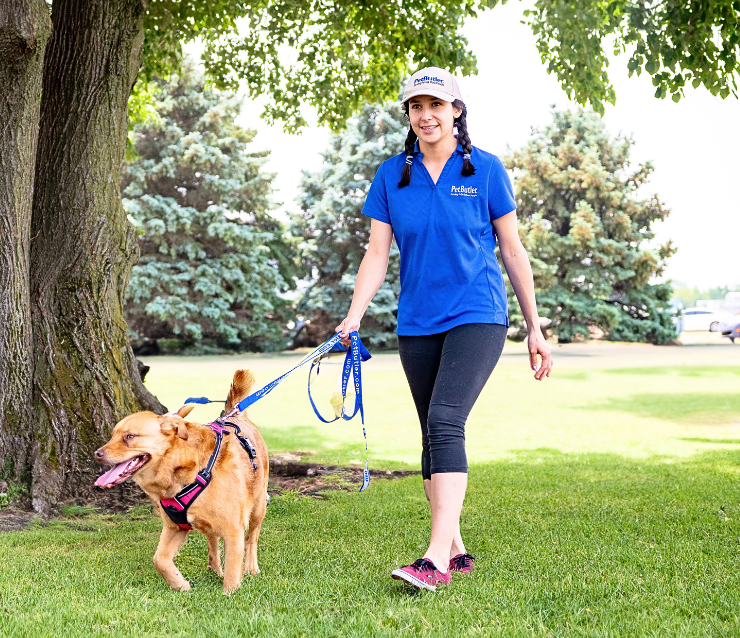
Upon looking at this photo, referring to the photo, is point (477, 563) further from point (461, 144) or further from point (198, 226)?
point (198, 226)

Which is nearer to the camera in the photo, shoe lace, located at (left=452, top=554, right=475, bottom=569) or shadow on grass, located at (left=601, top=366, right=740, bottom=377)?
shoe lace, located at (left=452, top=554, right=475, bottom=569)

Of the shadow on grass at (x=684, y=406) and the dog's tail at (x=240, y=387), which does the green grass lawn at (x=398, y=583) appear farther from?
the shadow on grass at (x=684, y=406)

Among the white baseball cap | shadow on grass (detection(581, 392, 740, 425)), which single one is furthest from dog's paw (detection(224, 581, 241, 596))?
shadow on grass (detection(581, 392, 740, 425))

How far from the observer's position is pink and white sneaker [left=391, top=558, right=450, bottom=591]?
331cm

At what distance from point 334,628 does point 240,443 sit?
4.05ft

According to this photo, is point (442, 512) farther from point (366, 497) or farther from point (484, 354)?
point (366, 497)

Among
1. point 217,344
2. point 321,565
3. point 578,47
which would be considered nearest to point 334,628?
point 321,565

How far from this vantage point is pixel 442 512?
11.4 feet

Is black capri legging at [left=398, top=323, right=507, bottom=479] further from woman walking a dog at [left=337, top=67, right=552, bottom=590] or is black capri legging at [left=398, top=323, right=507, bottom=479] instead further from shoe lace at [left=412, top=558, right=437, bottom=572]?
shoe lace at [left=412, top=558, right=437, bottom=572]

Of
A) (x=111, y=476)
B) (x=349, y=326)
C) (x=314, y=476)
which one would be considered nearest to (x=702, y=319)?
(x=314, y=476)

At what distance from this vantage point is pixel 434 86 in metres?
3.66

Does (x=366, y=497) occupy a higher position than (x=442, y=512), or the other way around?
(x=442, y=512)

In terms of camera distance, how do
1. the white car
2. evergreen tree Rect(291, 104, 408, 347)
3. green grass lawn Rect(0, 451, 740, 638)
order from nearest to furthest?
green grass lawn Rect(0, 451, 740, 638), evergreen tree Rect(291, 104, 408, 347), the white car

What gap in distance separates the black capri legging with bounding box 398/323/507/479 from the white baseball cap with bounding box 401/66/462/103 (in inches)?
44.0
